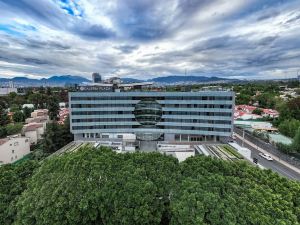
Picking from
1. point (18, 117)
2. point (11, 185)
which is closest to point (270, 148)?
point (11, 185)

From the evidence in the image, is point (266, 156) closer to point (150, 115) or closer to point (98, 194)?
point (150, 115)

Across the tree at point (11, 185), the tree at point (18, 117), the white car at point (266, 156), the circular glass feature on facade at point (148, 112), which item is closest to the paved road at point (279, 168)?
the white car at point (266, 156)

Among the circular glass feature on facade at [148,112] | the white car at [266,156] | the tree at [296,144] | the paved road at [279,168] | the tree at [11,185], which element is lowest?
the paved road at [279,168]

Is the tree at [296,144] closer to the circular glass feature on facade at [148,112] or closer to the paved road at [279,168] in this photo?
the paved road at [279,168]

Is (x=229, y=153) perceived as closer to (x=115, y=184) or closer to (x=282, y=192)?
(x=282, y=192)

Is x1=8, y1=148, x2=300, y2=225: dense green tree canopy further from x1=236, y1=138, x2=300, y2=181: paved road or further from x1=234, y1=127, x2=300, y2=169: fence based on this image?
x1=234, y1=127, x2=300, y2=169: fence

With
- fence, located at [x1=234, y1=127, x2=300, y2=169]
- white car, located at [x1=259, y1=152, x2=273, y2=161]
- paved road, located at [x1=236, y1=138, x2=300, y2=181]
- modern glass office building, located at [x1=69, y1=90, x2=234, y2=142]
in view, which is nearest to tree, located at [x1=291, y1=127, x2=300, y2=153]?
fence, located at [x1=234, y1=127, x2=300, y2=169]
